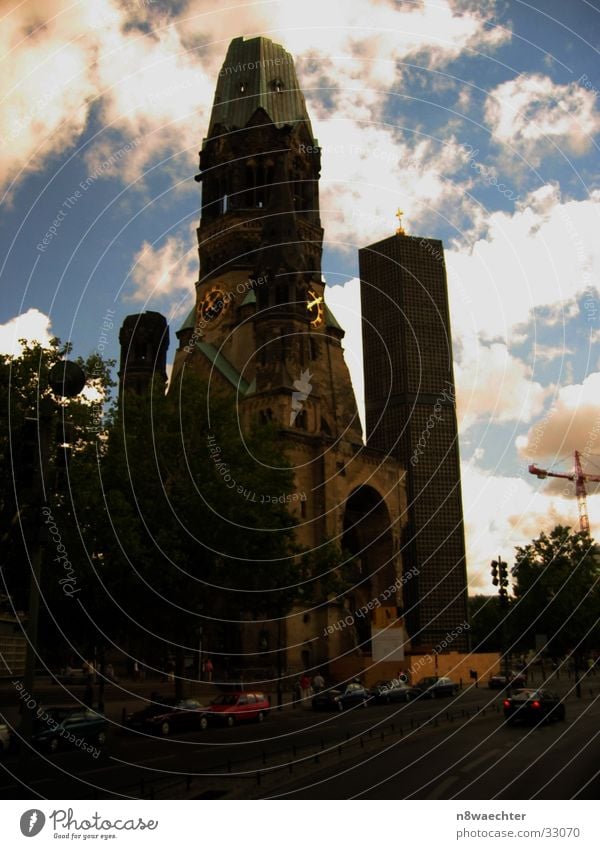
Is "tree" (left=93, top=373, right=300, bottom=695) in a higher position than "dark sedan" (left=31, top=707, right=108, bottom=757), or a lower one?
higher

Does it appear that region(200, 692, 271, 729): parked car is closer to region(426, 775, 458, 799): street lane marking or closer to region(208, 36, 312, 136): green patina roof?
region(426, 775, 458, 799): street lane marking

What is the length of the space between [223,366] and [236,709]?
4077 cm

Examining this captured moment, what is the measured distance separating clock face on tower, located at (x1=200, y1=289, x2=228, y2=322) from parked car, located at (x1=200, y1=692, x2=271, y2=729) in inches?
1937

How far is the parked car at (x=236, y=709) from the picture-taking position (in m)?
31.4

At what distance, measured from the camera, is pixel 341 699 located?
3853 cm

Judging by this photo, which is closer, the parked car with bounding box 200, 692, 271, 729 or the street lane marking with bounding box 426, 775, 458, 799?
the street lane marking with bounding box 426, 775, 458, 799

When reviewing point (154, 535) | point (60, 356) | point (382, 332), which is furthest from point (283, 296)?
point (382, 332)

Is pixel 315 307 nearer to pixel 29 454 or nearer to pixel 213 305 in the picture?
pixel 213 305

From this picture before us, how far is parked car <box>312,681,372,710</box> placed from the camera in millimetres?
38531

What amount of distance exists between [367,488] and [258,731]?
43769 millimetres

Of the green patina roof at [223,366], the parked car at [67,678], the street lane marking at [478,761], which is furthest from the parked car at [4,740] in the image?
the green patina roof at [223,366]

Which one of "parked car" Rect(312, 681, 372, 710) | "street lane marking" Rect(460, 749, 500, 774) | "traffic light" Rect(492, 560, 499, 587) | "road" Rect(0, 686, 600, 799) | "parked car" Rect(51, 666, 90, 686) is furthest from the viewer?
"parked car" Rect(51, 666, 90, 686)

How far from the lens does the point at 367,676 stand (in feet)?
176

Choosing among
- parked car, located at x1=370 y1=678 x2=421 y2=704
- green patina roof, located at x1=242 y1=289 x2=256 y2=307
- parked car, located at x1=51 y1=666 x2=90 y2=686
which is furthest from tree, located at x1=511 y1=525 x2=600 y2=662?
parked car, located at x1=51 y1=666 x2=90 y2=686
